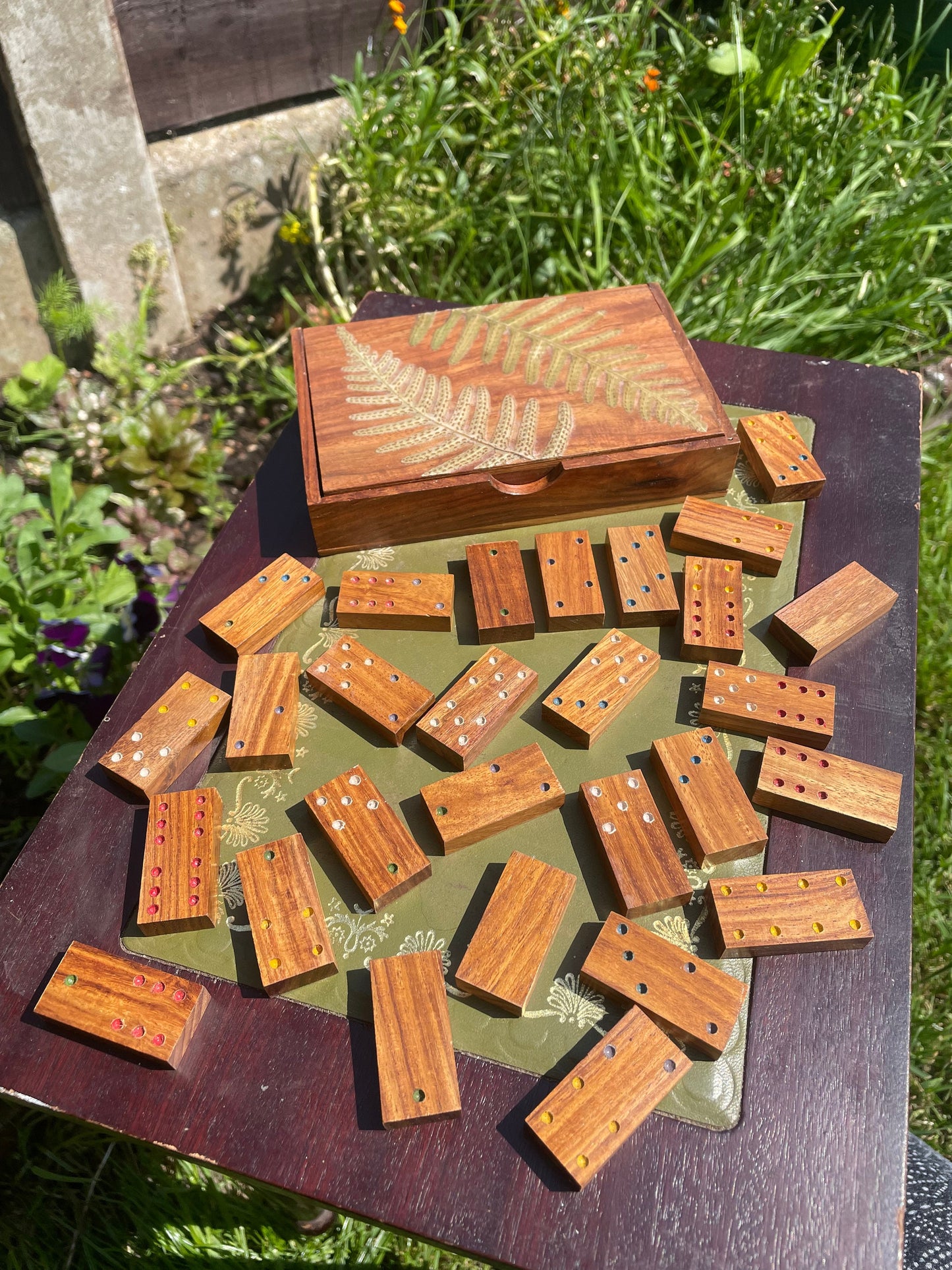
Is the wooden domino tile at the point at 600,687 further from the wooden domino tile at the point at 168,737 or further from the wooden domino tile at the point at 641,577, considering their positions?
the wooden domino tile at the point at 168,737

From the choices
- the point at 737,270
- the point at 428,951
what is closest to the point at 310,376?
the point at 428,951

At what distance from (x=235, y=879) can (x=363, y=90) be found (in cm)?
243

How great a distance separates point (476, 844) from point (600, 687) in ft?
0.95

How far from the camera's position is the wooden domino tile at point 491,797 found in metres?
1.15

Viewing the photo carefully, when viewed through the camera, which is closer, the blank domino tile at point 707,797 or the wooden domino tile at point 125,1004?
the wooden domino tile at point 125,1004

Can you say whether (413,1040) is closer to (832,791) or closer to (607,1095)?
(607,1095)

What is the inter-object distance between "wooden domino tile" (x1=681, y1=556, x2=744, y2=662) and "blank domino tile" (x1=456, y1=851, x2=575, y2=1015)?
0.41 meters

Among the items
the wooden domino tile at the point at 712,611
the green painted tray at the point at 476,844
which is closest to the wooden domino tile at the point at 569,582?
the green painted tray at the point at 476,844

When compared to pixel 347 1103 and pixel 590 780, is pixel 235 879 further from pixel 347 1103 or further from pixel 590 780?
pixel 590 780

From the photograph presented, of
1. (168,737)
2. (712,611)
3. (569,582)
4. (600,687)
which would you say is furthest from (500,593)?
(168,737)

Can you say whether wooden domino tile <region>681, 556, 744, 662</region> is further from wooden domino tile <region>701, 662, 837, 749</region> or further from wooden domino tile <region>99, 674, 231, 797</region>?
wooden domino tile <region>99, 674, 231, 797</region>

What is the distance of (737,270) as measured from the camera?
8.15 ft

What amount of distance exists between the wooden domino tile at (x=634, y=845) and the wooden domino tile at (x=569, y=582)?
0.27 m

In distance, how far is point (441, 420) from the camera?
1.46 meters
